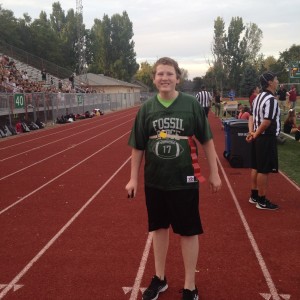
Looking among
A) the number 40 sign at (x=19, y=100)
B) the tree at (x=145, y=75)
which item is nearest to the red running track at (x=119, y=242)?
the number 40 sign at (x=19, y=100)

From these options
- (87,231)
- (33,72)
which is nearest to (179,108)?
(87,231)

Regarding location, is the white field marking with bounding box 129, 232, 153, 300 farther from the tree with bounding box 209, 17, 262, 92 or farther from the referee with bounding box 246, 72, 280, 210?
the tree with bounding box 209, 17, 262, 92

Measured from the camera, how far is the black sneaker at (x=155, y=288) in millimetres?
3273

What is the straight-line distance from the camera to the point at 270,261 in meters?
4.00

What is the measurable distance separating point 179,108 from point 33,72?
3730 centimetres

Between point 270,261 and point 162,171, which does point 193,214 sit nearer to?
point 162,171

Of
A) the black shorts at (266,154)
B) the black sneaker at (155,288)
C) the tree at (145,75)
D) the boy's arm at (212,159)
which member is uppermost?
the tree at (145,75)

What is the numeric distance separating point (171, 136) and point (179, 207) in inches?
22.4

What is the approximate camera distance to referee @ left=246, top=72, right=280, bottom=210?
5.27 metres

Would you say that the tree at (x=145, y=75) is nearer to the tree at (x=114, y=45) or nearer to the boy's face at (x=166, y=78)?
the tree at (x=114, y=45)

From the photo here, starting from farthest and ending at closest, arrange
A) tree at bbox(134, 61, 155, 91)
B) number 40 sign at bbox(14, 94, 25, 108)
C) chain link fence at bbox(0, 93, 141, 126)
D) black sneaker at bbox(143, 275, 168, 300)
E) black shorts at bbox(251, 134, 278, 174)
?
tree at bbox(134, 61, 155, 91) < number 40 sign at bbox(14, 94, 25, 108) < chain link fence at bbox(0, 93, 141, 126) < black shorts at bbox(251, 134, 278, 174) < black sneaker at bbox(143, 275, 168, 300)

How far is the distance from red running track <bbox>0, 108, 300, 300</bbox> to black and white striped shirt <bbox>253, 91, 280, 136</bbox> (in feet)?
4.05

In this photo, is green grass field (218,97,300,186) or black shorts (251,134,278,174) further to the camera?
green grass field (218,97,300,186)

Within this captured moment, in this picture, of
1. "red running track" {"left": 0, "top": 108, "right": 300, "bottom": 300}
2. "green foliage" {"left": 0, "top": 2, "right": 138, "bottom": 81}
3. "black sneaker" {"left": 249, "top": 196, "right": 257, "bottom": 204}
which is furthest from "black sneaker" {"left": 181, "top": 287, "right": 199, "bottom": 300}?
"green foliage" {"left": 0, "top": 2, "right": 138, "bottom": 81}
